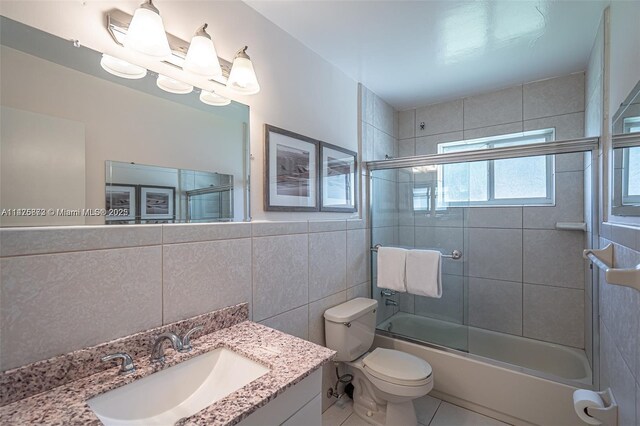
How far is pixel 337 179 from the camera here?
7.05 feet

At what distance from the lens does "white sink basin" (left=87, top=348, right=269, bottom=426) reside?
846 mm

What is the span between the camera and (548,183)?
240cm

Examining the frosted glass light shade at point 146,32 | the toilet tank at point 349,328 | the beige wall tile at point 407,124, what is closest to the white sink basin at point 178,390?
the toilet tank at point 349,328

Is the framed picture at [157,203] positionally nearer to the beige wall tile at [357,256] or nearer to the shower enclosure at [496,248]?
the beige wall tile at [357,256]

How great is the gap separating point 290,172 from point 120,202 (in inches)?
36.5

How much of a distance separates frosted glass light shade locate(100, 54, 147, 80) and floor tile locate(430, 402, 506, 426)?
2479 millimetres

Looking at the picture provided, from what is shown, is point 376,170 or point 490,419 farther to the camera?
point 376,170

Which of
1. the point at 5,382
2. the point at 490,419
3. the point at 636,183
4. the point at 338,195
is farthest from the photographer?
the point at 338,195

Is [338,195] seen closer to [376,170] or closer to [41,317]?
[376,170]

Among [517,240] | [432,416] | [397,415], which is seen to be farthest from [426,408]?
[517,240]

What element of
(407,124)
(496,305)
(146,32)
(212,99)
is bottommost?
(496,305)

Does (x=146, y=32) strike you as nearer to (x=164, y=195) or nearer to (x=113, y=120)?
(x=113, y=120)

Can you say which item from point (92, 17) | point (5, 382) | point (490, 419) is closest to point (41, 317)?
point (5, 382)

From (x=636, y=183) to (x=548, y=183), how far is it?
1.77 meters
